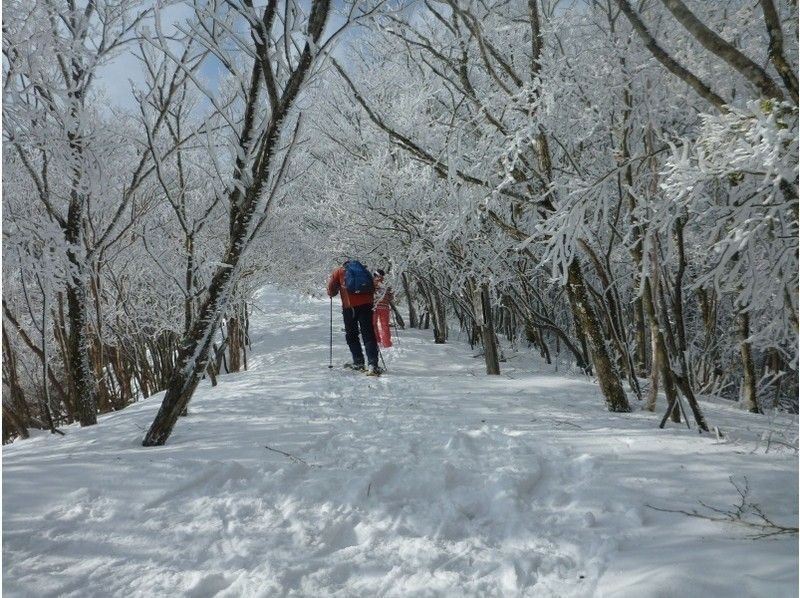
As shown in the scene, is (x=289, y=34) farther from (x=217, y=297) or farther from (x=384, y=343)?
(x=384, y=343)

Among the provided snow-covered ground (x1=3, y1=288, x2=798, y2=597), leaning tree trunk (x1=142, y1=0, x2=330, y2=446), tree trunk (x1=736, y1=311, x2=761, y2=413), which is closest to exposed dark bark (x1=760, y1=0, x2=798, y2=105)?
snow-covered ground (x1=3, y1=288, x2=798, y2=597)

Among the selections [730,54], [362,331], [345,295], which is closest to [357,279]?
[345,295]

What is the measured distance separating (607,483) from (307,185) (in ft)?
43.8

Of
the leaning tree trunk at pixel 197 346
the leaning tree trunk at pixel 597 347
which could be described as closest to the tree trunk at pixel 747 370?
the leaning tree trunk at pixel 597 347

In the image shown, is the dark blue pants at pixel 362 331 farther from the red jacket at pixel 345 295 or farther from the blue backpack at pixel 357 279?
the blue backpack at pixel 357 279

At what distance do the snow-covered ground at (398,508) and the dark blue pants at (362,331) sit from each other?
9.13 ft

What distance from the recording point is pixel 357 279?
6926 mm

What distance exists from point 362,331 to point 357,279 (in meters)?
0.77

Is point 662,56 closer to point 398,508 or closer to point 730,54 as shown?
point 730,54

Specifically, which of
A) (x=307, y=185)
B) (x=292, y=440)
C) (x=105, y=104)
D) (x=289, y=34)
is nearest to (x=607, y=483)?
(x=292, y=440)

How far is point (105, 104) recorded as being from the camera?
8.46 meters

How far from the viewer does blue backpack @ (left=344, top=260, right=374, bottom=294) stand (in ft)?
22.7

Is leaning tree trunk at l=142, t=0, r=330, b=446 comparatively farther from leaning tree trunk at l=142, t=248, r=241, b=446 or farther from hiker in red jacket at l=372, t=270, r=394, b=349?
hiker in red jacket at l=372, t=270, r=394, b=349

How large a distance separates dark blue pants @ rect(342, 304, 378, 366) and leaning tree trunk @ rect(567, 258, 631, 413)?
320cm
